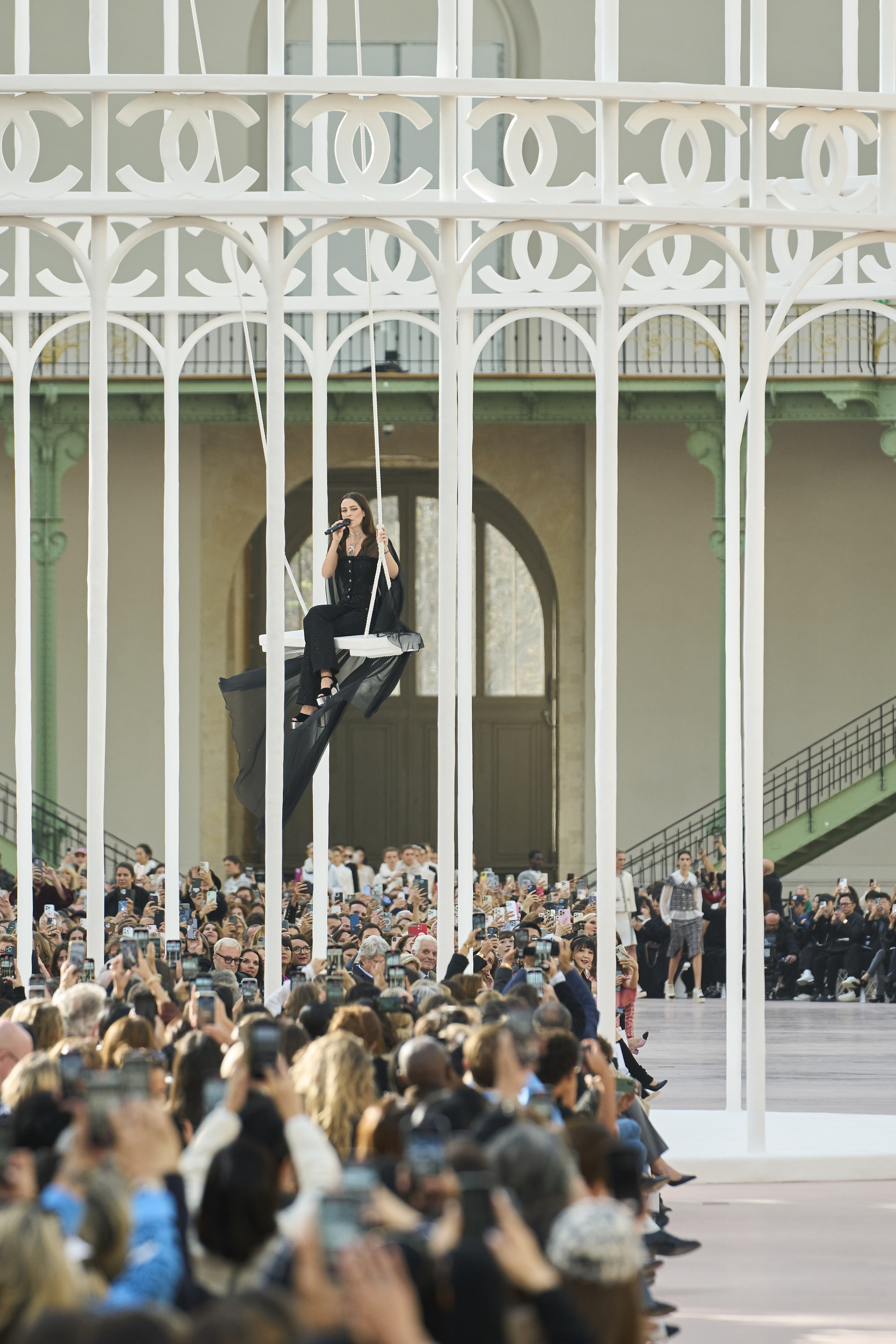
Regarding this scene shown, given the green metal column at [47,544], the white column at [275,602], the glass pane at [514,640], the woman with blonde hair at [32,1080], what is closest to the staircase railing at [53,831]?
the green metal column at [47,544]

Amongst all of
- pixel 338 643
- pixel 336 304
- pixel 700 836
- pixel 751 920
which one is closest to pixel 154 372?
pixel 700 836

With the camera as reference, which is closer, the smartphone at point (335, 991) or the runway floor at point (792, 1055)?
the smartphone at point (335, 991)

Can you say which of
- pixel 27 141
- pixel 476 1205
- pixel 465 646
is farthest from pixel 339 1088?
pixel 465 646

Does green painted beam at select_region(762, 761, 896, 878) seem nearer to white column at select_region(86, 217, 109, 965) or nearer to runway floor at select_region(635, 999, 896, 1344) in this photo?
runway floor at select_region(635, 999, 896, 1344)

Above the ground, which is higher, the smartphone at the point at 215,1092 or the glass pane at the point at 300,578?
the glass pane at the point at 300,578

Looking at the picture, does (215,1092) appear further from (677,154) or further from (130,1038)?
(677,154)

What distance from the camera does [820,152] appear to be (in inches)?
351

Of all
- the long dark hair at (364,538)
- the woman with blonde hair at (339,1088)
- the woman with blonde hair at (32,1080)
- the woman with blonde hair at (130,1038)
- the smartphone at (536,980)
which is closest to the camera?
the woman with blonde hair at (32,1080)

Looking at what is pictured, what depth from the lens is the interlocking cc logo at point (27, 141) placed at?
855 cm

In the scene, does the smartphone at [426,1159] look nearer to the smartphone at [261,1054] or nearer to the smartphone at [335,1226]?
the smartphone at [335,1226]

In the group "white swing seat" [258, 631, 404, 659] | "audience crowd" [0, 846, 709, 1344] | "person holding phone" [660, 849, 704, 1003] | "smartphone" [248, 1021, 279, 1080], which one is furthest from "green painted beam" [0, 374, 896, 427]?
"smartphone" [248, 1021, 279, 1080]

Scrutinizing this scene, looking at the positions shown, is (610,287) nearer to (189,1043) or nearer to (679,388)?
(189,1043)

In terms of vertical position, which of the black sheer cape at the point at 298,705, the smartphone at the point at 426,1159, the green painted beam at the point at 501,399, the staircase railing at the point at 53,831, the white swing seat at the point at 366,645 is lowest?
the smartphone at the point at 426,1159

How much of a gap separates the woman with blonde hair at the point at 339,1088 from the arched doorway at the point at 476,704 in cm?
2023
